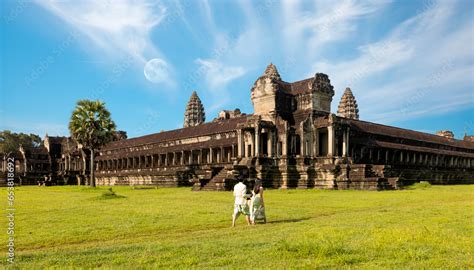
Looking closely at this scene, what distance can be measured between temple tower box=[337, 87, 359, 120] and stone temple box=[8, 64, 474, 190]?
19732 mm

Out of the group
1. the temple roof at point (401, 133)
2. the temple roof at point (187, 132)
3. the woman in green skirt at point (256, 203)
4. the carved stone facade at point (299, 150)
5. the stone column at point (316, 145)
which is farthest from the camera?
the temple roof at point (187, 132)

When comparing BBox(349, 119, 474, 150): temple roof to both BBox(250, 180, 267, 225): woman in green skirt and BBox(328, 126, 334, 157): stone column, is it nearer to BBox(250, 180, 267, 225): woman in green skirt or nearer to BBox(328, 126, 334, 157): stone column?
BBox(328, 126, 334, 157): stone column

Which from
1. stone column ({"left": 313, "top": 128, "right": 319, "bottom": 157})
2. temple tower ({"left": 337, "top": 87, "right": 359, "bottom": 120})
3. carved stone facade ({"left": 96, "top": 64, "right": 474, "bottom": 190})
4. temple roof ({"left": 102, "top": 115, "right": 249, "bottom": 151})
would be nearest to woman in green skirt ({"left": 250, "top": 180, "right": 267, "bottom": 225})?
→ carved stone facade ({"left": 96, "top": 64, "right": 474, "bottom": 190})

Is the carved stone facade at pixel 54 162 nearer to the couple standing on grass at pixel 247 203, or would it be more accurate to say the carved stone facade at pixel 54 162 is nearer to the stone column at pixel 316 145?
the stone column at pixel 316 145

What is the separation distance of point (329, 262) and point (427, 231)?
378 centimetres

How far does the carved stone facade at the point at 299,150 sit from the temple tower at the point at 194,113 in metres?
30.3

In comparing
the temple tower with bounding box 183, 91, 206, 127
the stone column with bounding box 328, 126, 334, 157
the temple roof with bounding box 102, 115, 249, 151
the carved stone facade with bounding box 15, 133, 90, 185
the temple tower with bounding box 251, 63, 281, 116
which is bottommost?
the carved stone facade with bounding box 15, 133, 90, 185

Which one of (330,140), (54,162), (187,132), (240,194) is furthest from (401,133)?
(54,162)

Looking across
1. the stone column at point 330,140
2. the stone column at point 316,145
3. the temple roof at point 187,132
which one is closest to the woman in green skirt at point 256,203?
the stone column at point 330,140

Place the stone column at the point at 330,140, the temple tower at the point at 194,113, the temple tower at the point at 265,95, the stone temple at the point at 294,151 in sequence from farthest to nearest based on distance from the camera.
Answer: the temple tower at the point at 194,113 < the temple tower at the point at 265,95 < the stone column at the point at 330,140 < the stone temple at the point at 294,151

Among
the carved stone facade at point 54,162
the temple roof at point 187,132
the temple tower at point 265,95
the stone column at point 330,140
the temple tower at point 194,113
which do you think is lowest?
the carved stone facade at point 54,162

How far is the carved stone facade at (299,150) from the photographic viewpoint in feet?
111

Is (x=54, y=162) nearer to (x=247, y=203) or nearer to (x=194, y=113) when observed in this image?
(x=194, y=113)

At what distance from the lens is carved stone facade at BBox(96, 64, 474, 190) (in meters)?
33.9
